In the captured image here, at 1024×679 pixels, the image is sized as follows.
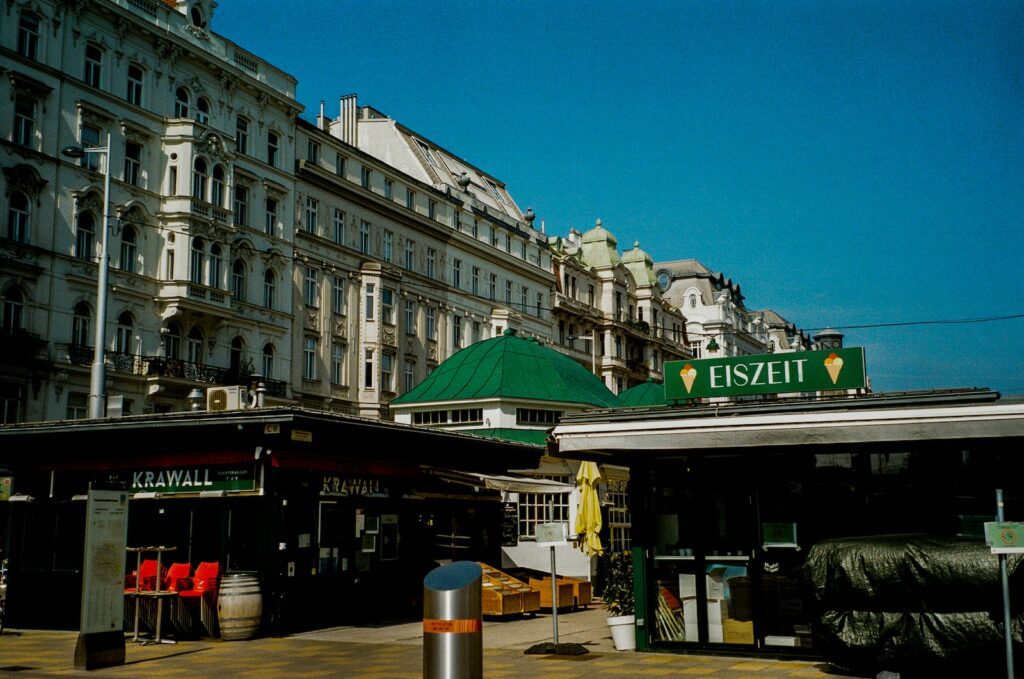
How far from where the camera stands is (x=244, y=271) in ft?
152

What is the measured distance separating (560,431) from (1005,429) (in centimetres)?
622

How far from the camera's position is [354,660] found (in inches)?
647

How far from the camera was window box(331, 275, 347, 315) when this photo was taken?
51.5 meters

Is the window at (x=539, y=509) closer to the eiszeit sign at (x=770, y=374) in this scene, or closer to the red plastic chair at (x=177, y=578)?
the red plastic chair at (x=177, y=578)

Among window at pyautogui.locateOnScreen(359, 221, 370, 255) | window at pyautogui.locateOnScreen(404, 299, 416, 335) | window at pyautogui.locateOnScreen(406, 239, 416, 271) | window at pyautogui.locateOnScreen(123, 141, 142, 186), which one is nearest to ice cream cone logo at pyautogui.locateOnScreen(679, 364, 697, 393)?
window at pyautogui.locateOnScreen(123, 141, 142, 186)

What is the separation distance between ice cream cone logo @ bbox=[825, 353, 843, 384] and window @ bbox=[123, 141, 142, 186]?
31.9 meters

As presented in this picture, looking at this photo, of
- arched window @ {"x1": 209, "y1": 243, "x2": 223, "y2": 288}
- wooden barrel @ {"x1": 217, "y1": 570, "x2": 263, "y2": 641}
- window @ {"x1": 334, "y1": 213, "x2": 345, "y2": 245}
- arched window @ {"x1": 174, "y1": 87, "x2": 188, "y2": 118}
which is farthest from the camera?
window @ {"x1": 334, "y1": 213, "x2": 345, "y2": 245}

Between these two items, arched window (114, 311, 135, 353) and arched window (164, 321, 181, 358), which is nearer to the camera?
arched window (114, 311, 135, 353)

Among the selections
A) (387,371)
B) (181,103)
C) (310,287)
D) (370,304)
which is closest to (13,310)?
(181,103)

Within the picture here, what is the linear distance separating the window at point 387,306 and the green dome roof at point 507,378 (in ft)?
37.9

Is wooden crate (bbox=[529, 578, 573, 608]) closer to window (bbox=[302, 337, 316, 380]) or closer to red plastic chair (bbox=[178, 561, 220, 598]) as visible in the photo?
red plastic chair (bbox=[178, 561, 220, 598])

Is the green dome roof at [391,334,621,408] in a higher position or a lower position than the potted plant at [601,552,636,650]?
higher

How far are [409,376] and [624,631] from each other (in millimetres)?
39025

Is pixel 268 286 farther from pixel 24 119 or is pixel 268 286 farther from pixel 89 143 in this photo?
pixel 24 119
